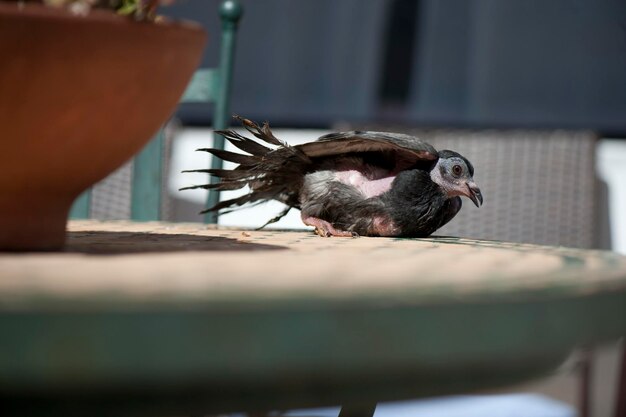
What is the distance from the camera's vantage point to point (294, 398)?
41cm

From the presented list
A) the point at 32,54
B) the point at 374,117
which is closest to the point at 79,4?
the point at 32,54

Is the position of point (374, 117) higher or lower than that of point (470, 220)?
higher

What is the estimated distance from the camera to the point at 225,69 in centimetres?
157

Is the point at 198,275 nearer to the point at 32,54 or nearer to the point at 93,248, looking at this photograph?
the point at 32,54

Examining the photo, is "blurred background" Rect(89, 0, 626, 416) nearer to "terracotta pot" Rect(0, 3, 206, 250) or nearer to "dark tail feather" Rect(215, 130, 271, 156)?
"dark tail feather" Rect(215, 130, 271, 156)

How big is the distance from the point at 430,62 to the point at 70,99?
3038 mm

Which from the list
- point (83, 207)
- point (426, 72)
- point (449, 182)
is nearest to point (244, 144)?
point (449, 182)

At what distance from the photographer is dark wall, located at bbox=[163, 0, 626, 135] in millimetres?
3305

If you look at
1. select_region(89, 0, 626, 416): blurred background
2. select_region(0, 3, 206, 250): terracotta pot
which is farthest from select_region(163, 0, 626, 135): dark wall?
select_region(0, 3, 206, 250): terracotta pot

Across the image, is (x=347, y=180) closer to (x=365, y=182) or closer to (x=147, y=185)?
(x=365, y=182)

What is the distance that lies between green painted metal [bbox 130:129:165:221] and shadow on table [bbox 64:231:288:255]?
0.67 m

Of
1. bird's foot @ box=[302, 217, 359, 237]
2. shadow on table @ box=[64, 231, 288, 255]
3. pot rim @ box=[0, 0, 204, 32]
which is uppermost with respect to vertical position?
pot rim @ box=[0, 0, 204, 32]

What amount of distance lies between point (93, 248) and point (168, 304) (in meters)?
0.32

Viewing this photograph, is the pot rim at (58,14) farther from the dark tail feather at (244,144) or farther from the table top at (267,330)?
the dark tail feather at (244,144)
